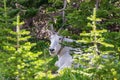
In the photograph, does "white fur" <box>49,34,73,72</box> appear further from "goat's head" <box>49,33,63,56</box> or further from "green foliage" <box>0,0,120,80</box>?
"green foliage" <box>0,0,120,80</box>

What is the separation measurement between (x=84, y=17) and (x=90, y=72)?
4.91 metres

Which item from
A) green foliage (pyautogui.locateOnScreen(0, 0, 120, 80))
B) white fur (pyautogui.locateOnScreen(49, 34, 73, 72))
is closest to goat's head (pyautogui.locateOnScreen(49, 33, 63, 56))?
white fur (pyautogui.locateOnScreen(49, 34, 73, 72))

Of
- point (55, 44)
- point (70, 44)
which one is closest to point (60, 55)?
point (55, 44)

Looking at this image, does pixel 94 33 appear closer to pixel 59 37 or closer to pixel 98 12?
pixel 98 12

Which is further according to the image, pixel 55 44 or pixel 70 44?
pixel 55 44

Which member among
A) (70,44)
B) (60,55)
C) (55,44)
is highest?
(70,44)

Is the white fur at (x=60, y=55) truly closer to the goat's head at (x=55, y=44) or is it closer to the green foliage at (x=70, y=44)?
the goat's head at (x=55, y=44)

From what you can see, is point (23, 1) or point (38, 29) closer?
point (23, 1)

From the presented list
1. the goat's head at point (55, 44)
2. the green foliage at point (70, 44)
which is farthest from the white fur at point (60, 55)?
the green foliage at point (70, 44)

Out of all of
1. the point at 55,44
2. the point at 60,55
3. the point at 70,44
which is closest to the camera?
the point at 70,44

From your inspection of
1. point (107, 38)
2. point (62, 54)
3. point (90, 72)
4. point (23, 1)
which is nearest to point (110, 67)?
point (90, 72)

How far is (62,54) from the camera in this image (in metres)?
12.2

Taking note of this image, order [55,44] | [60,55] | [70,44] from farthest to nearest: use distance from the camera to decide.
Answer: [60,55] → [55,44] → [70,44]

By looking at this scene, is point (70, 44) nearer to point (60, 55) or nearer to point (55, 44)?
point (55, 44)
